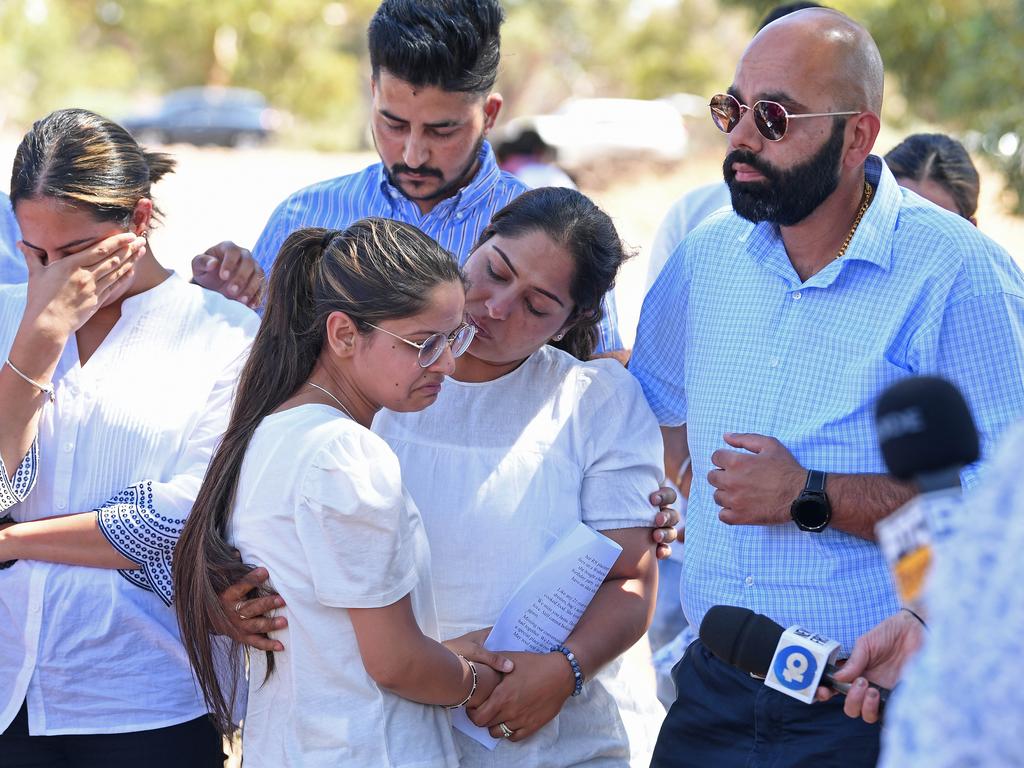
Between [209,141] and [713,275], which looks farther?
[209,141]

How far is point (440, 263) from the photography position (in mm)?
2723

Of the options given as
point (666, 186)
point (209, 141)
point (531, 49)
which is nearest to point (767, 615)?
point (666, 186)

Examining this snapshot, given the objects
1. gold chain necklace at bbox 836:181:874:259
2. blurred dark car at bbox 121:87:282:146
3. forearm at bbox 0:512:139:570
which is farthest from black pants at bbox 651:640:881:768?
blurred dark car at bbox 121:87:282:146

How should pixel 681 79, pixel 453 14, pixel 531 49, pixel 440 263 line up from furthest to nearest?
pixel 531 49
pixel 681 79
pixel 453 14
pixel 440 263

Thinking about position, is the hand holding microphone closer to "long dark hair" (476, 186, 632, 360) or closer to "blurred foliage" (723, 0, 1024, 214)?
"long dark hair" (476, 186, 632, 360)

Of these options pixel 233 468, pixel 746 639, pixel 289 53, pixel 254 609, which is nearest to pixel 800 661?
pixel 746 639

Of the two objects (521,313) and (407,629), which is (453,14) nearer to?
(521,313)

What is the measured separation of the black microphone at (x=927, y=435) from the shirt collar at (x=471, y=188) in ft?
8.30

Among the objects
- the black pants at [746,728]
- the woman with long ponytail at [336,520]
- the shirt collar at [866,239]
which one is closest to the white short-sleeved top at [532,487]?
the black pants at [746,728]

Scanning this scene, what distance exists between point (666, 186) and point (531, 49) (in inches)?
841

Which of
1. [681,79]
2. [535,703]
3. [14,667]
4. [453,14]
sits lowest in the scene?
[14,667]

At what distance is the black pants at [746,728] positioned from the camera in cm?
269

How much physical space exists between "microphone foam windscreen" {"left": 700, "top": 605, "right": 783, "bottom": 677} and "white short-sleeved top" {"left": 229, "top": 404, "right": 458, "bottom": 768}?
606 mm

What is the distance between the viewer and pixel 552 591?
9.23 ft
